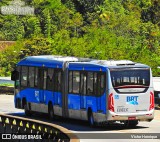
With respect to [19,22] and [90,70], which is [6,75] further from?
[90,70]

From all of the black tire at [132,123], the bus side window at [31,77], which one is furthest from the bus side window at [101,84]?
the bus side window at [31,77]

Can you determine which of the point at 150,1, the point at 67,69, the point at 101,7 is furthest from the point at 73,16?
the point at 67,69

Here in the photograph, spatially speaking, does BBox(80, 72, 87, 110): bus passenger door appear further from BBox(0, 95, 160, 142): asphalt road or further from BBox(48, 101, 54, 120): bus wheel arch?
BBox(48, 101, 54, 120): bus wheel arch

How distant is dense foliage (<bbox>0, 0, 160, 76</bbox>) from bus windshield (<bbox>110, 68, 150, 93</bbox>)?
2573 inches

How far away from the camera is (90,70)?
3478 cm

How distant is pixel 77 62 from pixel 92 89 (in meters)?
2.56

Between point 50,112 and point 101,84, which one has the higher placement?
point 101,84

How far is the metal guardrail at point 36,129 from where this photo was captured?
925 inches

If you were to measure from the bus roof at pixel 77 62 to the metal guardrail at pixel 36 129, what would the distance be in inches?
164

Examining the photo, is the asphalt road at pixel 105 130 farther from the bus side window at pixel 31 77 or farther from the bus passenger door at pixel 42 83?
the bus side window at pixel 31 77

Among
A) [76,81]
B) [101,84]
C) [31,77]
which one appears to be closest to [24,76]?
[31,77]

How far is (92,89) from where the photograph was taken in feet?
113

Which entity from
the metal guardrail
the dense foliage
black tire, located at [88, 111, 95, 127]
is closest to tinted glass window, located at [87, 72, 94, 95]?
black tire, located at [88, 111, 95, 127]

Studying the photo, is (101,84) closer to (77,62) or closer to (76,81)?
(76,81)
